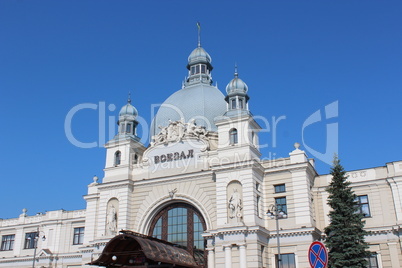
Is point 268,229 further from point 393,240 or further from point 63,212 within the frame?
point 63,212

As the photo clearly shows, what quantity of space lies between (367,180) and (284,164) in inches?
275

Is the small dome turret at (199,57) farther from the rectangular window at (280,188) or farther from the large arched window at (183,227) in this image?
the rectangular window at (280,188)

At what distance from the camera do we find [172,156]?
40375 mm

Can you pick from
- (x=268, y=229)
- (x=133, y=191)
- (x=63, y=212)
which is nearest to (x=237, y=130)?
(x=268, y=229)

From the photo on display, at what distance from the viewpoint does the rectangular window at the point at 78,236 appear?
4703cm

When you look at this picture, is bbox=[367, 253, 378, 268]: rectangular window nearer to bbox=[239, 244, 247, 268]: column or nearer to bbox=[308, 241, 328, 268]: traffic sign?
bbox=[239, 244, 247, 268]: column

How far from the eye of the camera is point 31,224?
5000cm

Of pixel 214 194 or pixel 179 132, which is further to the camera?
pixel 179 132

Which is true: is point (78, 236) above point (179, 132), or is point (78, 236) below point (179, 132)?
below

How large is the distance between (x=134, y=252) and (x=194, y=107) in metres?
17.8

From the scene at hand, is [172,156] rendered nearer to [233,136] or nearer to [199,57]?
[233,136]

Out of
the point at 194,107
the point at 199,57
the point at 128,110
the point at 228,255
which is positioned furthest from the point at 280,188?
the point at 199,57

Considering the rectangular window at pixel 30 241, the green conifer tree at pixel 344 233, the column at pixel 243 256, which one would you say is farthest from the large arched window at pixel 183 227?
the rectangular window at pixel 30 241

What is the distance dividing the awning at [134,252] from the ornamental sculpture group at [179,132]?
10.9m
